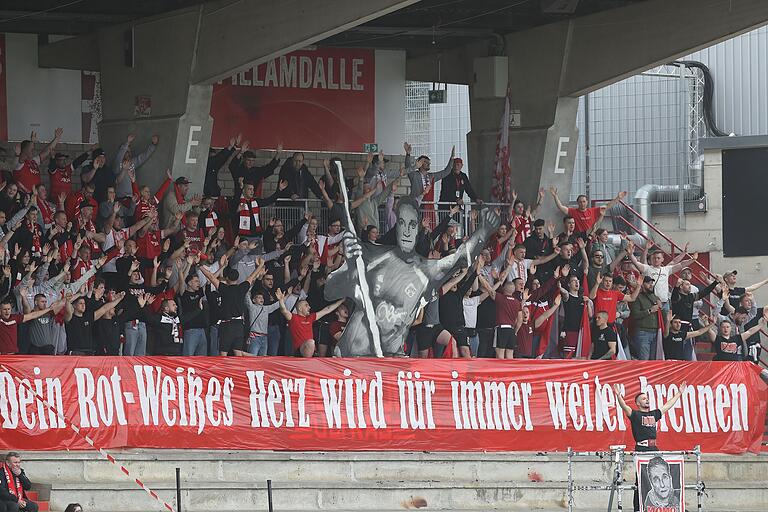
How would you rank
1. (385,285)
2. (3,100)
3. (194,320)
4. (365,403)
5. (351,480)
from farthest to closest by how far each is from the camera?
1. (3,100)
2. (385,285)
3. (194,320)
4. (365,403)
5. (351,480)

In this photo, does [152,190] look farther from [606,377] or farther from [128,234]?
[606,377]

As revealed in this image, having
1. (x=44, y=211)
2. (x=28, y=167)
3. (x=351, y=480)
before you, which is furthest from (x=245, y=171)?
(x=351, y=480)

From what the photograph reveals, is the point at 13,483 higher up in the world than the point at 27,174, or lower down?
lower down

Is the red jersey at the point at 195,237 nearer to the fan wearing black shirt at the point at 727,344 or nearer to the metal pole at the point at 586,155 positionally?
the fan wearing black shirt at the point at 727,344

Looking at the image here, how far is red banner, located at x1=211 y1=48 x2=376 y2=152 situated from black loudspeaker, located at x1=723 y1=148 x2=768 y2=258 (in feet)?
27.2

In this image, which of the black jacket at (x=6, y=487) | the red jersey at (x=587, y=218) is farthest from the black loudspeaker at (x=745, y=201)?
the black jacket at (x=6, y=487)

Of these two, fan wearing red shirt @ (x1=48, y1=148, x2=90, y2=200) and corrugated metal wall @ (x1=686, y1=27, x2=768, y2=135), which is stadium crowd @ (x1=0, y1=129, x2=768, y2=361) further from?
corrugated metal wall @ (x1=686, y1=27, x2=768, y2=135)

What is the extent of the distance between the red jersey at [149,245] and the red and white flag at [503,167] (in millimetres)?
8024

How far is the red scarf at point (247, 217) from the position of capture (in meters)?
25.0

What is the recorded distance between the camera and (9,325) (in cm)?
1977

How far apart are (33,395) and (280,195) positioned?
807cm

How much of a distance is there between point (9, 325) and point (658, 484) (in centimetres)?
848

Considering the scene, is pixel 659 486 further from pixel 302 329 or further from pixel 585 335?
pixel 585 335

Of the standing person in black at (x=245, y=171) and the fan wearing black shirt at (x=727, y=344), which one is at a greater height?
the standing person in black at (x=245, y=171)
